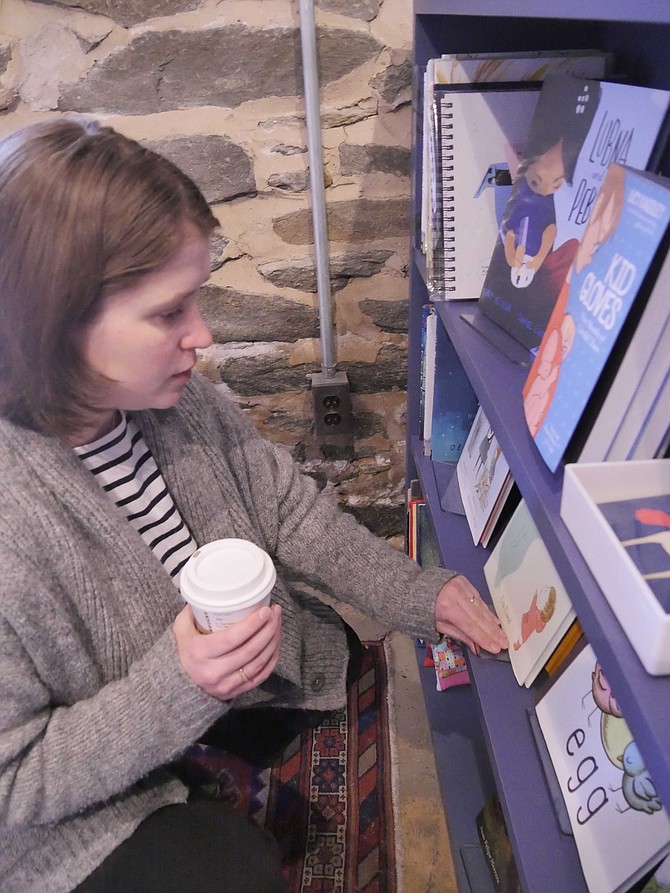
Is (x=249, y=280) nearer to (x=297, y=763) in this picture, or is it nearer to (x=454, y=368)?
(x=454, y=368)

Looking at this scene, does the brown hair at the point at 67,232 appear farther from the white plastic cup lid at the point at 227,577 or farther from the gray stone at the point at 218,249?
the gray stone at the point at 218,249

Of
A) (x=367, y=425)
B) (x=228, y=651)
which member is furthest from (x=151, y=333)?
(x=367, y=425)

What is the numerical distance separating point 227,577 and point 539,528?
0.34 metres

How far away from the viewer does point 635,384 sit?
518 mm

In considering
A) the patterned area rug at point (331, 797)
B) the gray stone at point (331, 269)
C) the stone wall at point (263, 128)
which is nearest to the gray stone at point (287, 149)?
the stone wall at point (263, 128)

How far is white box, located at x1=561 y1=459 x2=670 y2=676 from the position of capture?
0.43 m

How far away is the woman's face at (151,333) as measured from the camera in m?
0.75

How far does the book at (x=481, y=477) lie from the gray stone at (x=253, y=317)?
0.50 m

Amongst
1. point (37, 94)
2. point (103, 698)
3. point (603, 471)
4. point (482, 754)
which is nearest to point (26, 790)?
point (103, 698)

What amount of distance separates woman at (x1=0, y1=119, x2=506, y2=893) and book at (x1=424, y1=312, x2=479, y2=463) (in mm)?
368

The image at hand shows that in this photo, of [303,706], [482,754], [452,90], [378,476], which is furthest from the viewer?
[378,476]

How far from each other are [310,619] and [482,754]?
458mm

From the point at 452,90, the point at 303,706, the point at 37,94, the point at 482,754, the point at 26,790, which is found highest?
the point at 452,90

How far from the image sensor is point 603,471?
0.54 meters
